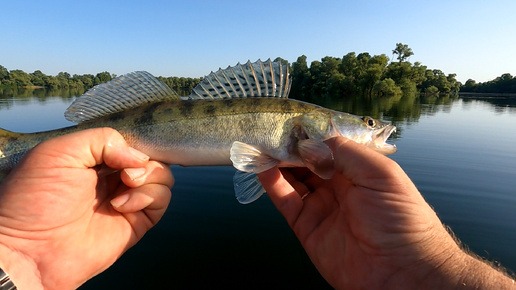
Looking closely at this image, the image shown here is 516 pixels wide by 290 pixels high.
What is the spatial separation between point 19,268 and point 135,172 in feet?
3.82

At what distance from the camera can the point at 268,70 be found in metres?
3.75

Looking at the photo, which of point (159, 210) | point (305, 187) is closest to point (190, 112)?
point (159, 210)

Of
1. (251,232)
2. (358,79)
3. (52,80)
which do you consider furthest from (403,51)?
(52,80)

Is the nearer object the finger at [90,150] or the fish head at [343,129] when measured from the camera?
the finger at [90,150]

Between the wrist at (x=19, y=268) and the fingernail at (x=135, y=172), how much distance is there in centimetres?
104

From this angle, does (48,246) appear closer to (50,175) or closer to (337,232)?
(50,175)

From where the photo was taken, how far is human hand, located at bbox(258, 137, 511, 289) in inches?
75.5

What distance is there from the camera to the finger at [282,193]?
3.11m

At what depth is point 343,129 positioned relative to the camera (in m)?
3.44

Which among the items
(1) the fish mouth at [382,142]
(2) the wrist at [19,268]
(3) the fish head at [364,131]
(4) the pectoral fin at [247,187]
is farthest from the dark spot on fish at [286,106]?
(2) the wrist at [19,268]

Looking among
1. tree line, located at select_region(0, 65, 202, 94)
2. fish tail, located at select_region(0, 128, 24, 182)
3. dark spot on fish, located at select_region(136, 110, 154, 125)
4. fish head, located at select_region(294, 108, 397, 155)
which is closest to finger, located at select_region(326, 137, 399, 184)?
fish head, located at select_region(294, 108, 397, 155)

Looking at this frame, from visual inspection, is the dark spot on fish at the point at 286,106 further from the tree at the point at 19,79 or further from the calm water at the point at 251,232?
the tree at the point at 19,79

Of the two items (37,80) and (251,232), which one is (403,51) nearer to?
(251,232)

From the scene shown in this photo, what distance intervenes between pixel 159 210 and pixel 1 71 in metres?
139
